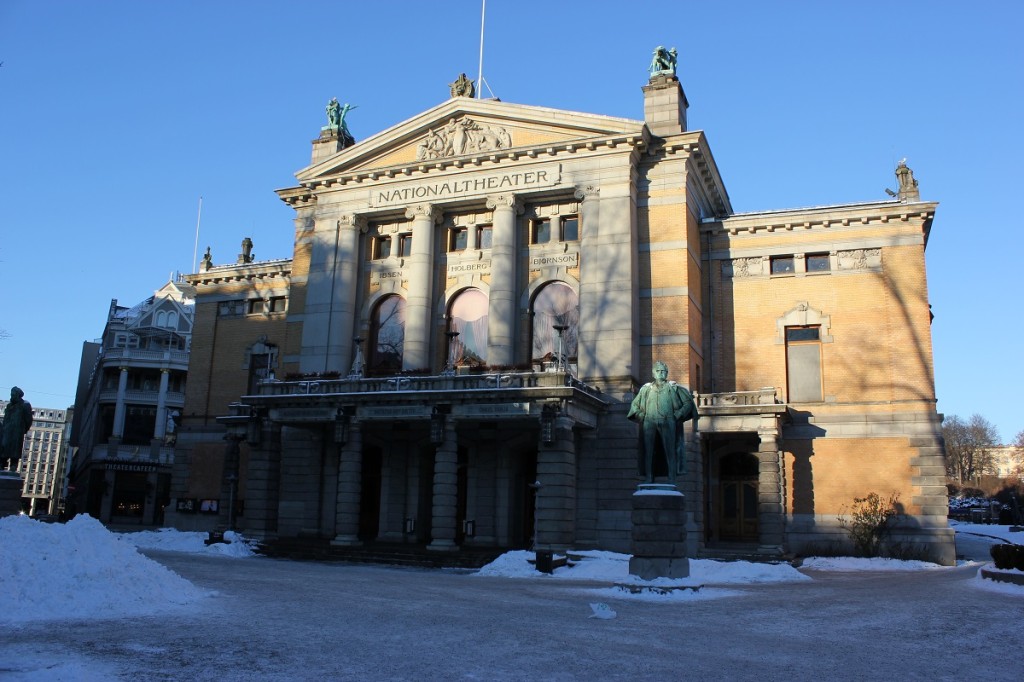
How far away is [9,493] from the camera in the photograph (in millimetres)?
28156

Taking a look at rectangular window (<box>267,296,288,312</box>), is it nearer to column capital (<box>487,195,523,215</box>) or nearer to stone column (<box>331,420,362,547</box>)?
column capital (<box>487,195,523,215</box>)

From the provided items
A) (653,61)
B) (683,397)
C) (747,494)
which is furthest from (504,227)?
(683,397)

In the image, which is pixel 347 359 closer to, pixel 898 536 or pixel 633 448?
pixel 633 448

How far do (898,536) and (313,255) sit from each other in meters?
29.1

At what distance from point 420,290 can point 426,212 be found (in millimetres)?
3709

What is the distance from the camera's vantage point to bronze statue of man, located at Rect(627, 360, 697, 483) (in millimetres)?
21281

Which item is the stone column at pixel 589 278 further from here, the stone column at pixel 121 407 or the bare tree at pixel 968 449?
the bare tree at pixel 968 449

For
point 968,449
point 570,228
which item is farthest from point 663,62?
point 968,449

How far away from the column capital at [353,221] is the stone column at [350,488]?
37.3 ft

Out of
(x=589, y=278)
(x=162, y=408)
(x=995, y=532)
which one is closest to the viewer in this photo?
(x=589, y=278)

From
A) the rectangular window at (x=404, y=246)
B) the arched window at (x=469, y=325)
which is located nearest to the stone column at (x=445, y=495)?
the arched window at (x=469, y=325)

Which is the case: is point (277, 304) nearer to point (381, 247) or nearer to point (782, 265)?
point (381, 247)

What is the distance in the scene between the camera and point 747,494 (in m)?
37.2

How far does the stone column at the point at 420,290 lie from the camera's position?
127ft
